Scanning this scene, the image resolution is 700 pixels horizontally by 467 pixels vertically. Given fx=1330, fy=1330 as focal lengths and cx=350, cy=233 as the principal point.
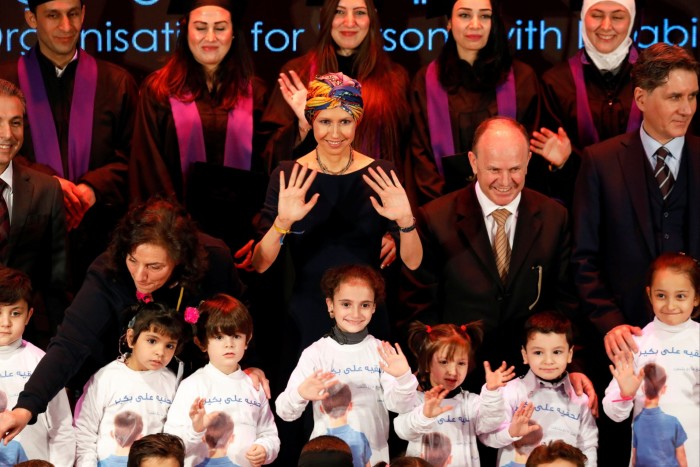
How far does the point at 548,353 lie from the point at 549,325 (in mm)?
120

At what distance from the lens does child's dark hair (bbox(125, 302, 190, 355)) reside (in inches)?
215

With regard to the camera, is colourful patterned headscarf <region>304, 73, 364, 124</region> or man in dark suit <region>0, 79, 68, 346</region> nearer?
colourful patterned headscarf <region>304, 73, 364, 124</region>

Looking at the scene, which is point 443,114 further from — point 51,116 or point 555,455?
point 555,455

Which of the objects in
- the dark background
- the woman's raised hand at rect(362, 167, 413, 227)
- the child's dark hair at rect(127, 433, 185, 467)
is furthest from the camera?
the dark background

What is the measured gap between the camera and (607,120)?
22.0 feet

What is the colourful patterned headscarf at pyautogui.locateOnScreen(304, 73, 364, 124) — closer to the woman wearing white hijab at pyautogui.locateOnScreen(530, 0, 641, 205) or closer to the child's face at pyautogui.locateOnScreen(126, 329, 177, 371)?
the woman wearing white hijab at pyautogui.locateOnScreen(530, 0, 641, 205)

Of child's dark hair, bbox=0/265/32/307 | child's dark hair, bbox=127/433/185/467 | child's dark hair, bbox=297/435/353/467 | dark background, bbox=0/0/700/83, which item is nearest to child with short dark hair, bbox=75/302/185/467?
child's dark hair, bbox=127/433/185/467

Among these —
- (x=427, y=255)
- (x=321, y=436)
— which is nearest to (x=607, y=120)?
(x=427, y=255)

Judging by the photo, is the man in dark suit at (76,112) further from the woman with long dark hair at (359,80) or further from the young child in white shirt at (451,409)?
the young child in white shirt at (451,409)

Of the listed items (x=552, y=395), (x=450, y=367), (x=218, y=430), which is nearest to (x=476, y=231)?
(x=450, y=367)

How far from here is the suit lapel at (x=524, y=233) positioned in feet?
19.2

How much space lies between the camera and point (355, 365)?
18.2ft

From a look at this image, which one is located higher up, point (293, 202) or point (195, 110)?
point (195, 110)

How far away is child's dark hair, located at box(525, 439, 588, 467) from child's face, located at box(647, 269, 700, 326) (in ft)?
2.48
